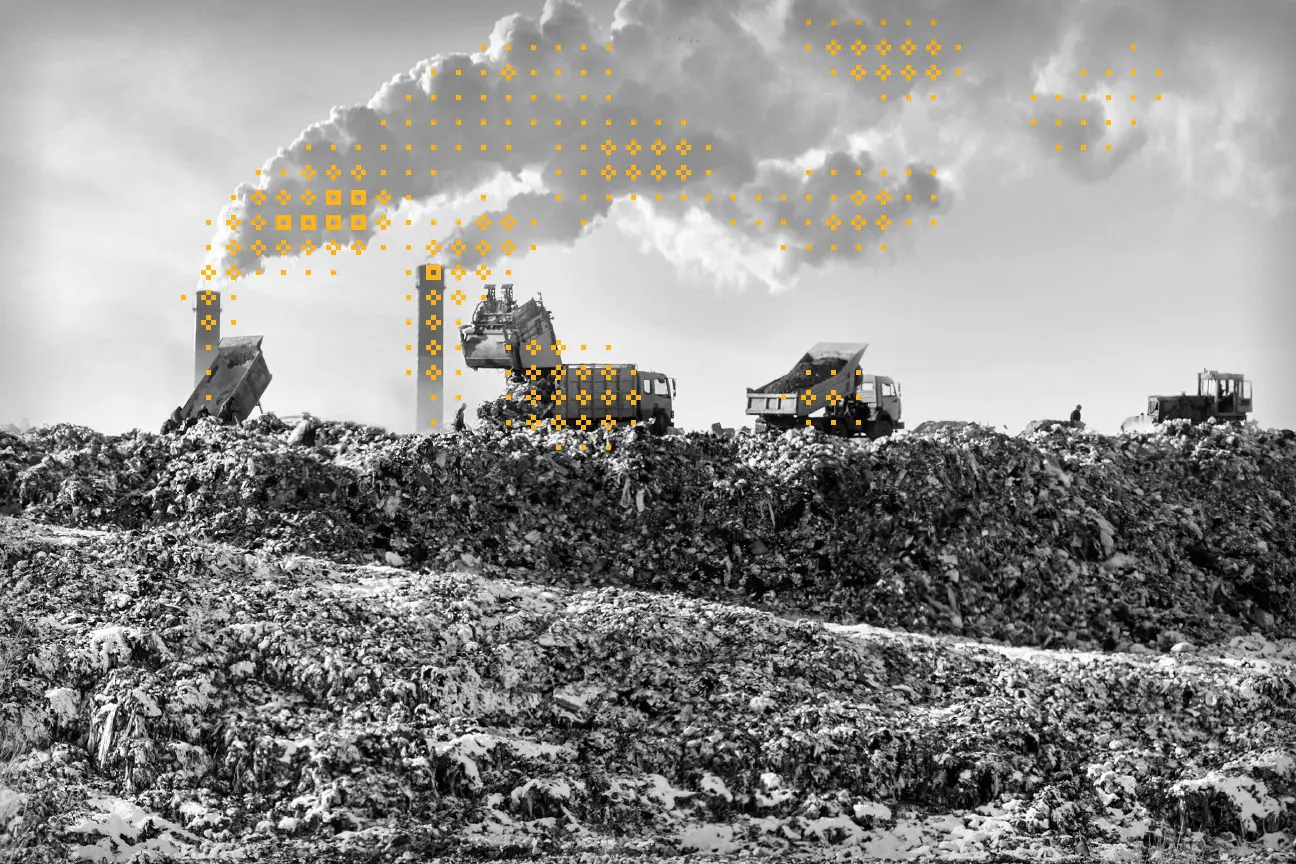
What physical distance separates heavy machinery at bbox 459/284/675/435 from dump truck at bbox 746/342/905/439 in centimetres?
198

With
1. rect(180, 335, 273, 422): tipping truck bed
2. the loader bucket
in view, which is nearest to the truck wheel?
rect(180, 335, 273, 422): tipping truck bed

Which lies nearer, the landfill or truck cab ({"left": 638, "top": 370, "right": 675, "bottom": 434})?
the landfill

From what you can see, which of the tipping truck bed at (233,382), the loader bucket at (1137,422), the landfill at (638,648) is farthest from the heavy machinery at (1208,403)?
the tipping truck bed at (233,382)

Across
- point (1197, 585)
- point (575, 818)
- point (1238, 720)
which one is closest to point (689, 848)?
point (575, 818)

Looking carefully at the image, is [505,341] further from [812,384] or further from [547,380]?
[812,384]

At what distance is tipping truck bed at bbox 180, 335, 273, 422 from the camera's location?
69.5 ft

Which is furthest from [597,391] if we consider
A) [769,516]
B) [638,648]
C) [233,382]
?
[638,648]

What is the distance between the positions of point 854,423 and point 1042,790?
1319 centimetres

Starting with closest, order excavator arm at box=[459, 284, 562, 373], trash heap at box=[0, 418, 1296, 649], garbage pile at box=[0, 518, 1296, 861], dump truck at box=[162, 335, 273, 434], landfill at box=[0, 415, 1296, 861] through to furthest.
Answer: garbage pile at box=[0, 518, 1296, 861], landfill at box=[0, 415, 1296, 861], trash heap at box=[0, 418, 1296, 649], dump truck at box=[162, 335, 273, 434], excavator arm at box=[459, 284, 562, 373]

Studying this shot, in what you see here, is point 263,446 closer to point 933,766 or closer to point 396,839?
point 396,839

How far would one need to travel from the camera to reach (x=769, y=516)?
665 inches

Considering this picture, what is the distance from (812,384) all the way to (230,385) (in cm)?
1091

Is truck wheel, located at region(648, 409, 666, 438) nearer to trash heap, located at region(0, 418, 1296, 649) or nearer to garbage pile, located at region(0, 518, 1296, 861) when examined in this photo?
trash heap, located at region(0, 418, 1296, 649)

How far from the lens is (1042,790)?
34.5ft
